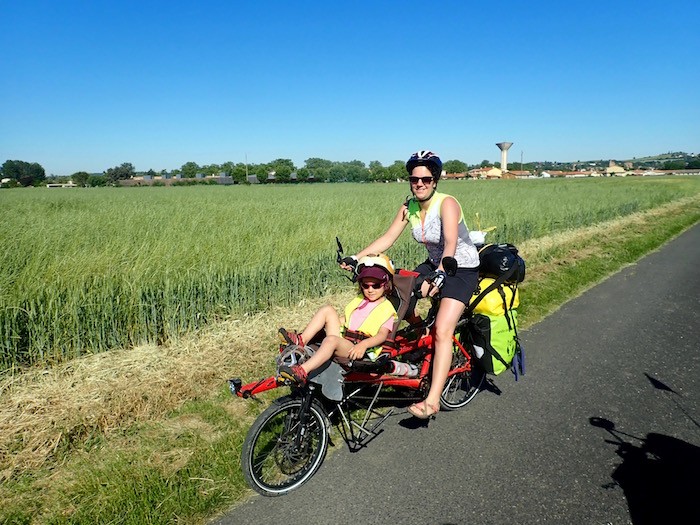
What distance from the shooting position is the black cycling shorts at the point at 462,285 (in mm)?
3641

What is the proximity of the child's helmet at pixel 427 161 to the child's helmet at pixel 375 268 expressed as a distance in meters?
0.76

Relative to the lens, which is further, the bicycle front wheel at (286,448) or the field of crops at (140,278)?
the field of crops at (140,278)

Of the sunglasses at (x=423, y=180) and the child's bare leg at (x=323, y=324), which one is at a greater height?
the sunglasses at (x=423, y=180)

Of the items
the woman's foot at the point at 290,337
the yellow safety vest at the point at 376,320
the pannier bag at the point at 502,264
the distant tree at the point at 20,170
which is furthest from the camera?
the distant tree at the point at 20,170

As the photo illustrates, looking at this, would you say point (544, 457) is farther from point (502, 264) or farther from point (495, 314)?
point (502, 264)

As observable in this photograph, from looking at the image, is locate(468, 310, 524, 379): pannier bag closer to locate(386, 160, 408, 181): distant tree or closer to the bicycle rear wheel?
the bicycle rear wheel

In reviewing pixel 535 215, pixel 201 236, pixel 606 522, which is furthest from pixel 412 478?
pixel 535 215

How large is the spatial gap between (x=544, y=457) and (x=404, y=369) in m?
1.21

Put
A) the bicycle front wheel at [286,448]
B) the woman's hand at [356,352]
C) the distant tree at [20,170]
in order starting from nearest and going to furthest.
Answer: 1. the bicycle front wheel at [286,448]
2. the woman's hand at [356,352]
3. the distant tree at [20,170]

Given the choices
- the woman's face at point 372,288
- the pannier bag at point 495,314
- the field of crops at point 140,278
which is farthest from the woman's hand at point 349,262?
the field of crops at point 140,278

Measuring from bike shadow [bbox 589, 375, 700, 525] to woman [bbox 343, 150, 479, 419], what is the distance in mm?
1353

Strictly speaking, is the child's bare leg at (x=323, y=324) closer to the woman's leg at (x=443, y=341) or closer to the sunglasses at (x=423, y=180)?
the woman's leg at (x=443, y=341)

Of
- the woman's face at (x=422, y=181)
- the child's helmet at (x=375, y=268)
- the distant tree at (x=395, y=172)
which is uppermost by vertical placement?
the distant tree at (x=395, y=172)

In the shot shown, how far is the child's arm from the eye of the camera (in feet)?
10.3
